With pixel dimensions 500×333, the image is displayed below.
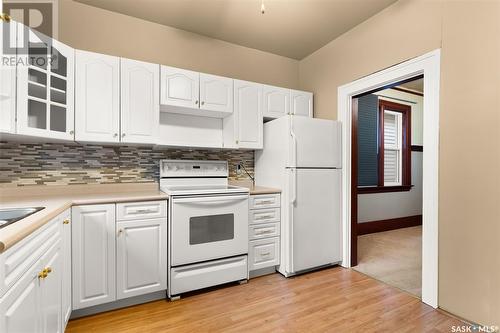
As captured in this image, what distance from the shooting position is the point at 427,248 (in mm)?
2057

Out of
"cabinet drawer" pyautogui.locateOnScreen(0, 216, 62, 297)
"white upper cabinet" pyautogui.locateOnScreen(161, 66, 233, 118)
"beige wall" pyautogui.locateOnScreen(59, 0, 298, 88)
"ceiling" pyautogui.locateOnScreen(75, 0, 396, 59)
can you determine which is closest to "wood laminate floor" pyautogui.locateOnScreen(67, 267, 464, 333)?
"cabinet drawer" pyautogui.locateOnScreen(0, 216, 62, 297)

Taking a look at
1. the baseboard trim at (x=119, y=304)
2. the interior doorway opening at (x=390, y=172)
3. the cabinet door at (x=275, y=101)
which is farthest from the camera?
the interior doorway opening at (x=390, y=172)

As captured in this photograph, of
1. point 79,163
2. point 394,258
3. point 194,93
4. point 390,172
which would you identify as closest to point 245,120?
point 194,93

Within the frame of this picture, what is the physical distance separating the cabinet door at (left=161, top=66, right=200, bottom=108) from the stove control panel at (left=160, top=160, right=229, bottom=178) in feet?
1.96

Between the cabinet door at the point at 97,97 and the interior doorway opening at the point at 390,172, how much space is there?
316 centimetres

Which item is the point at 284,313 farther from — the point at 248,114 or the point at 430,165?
the point at 248,114

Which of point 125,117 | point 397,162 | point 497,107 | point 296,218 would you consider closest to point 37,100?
point 125,117

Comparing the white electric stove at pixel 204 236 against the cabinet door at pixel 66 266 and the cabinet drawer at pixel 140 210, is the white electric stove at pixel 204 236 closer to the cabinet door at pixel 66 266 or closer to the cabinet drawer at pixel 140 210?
the cabinet drawer at pixel 140 210

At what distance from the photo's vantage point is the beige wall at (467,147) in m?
1.72

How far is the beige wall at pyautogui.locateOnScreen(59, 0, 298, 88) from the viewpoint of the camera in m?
2.39

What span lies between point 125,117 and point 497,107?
2.78 metres

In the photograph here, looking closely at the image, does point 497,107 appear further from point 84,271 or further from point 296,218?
point 84,271

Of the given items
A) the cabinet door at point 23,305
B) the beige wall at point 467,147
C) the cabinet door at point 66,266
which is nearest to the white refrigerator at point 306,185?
the beige wall at point 467,147

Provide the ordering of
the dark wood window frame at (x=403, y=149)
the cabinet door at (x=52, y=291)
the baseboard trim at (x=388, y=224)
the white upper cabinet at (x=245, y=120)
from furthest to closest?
the dark wood window frame at (x=403, y=149) < the baseboard trim at (x=388, y=224) < the white upper cabinet at (x=245, y=120) < the cabinet door at (x=52, y=291)
